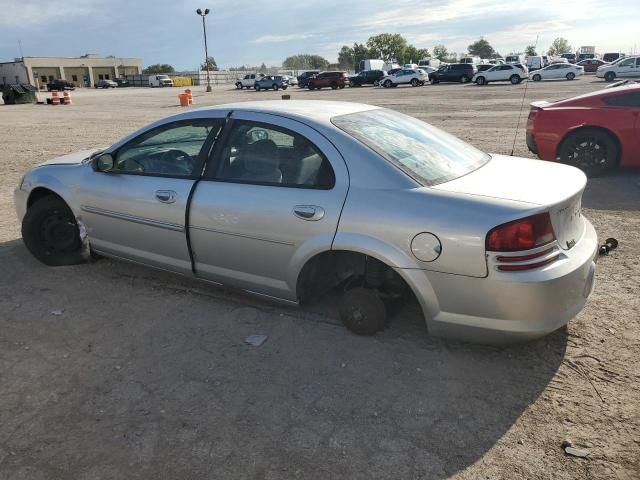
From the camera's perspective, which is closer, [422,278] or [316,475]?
[316,475]

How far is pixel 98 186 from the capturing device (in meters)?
4.39

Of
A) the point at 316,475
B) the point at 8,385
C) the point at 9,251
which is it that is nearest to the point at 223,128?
the point at 8,385

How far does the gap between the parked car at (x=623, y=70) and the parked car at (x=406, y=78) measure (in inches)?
547

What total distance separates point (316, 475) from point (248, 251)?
1694 mm

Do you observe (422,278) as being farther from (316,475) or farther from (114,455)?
(114,455)

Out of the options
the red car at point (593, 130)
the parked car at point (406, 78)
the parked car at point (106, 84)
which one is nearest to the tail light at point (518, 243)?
the red car at point (593, 130)

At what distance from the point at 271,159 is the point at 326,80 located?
44576mm

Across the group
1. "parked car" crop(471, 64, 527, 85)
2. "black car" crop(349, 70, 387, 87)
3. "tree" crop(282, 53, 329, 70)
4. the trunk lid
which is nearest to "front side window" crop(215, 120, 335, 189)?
the trunk lid

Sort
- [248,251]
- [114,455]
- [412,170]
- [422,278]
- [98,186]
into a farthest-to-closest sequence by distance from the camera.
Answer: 1. [98,186]
2. [248,251]
3. [412,170]
4. [422,278]
5. [114,455]

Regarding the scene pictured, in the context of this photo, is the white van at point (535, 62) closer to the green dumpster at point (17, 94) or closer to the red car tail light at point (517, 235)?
the green dumpster at point (17, 94)

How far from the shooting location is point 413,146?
3.65 meters

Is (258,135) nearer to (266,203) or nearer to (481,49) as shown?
(266,203)

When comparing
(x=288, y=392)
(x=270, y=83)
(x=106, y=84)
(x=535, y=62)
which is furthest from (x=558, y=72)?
(x=106, y=84)

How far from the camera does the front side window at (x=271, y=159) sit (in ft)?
11.3
